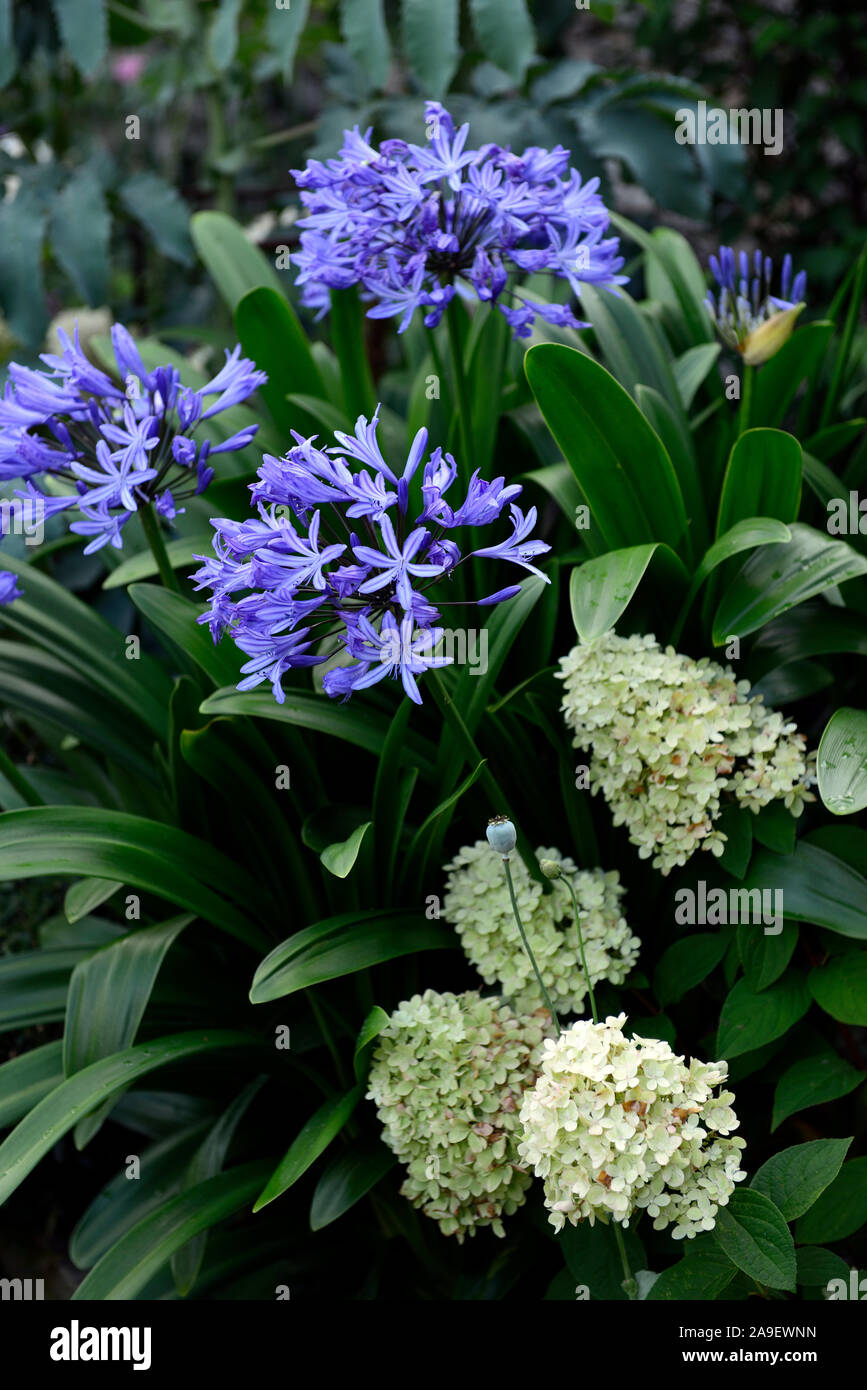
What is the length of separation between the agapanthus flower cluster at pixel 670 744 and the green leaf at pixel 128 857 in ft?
1.77

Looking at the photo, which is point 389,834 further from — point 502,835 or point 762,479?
point 762,479

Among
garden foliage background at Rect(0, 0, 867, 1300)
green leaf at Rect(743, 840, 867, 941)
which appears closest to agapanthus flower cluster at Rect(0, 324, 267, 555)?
garden foliage background at Rect(0, 0, 867, 1300)

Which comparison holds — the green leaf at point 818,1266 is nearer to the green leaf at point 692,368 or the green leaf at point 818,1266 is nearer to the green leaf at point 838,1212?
the green leaf at point 838,1212

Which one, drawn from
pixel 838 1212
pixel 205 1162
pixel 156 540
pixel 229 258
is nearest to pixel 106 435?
pixel 156 540

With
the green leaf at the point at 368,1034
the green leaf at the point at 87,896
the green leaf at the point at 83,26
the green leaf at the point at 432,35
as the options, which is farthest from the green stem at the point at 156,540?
the green leaf at the point at 83,26

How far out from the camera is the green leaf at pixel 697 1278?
1.22 m

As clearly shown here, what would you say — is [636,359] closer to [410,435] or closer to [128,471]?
[410,435]

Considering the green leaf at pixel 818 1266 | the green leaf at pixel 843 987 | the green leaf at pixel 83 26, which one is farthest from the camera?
the green leaf at pixel 83 26

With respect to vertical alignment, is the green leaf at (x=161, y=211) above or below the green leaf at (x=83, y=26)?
below

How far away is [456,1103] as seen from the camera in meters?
1.41

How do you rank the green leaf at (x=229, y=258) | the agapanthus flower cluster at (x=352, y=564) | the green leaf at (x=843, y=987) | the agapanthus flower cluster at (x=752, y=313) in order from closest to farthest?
the agapanthus flower cluster at (x=352, y=564), the green leaf at (x=843, y=987), the agapanthus flower cluster at (x=752, y=313), the green leaf at (x=229, y=258)

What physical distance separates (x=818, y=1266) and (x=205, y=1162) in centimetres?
86

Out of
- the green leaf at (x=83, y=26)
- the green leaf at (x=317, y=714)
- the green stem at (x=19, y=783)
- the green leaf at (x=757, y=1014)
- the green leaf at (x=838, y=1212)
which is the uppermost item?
the green leaf at (x=83, y=26)

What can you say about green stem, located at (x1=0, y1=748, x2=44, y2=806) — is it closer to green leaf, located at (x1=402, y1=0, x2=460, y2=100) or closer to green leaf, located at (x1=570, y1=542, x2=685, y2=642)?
green leaf, located at (x1=570, y1=542, x2=685, y2=642)
